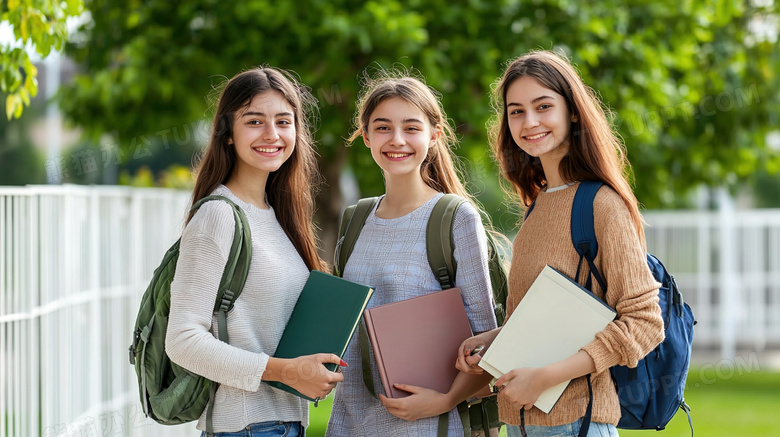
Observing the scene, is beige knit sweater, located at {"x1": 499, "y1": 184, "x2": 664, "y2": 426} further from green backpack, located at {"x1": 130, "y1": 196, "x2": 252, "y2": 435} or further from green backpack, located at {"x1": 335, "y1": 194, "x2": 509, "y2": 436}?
green backpack, located at {"x1": 130, "y1": 196, "x2": 252, "y2": 435}

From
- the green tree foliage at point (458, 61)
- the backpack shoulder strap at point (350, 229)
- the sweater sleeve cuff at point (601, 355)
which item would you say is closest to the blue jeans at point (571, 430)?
the sweater sleeve cuff at point (601, 355)

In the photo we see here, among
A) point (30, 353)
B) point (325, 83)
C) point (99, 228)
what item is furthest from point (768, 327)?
point (30, 353)

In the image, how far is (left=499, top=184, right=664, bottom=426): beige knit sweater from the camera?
222cm

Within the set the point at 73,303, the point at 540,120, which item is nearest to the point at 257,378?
the point at 540,120

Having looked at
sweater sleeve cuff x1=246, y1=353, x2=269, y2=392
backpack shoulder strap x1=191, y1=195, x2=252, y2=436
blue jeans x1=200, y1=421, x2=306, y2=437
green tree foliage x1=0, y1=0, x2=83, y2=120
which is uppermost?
green tree foliage x1=0, y1=0, x2=83, y2=120

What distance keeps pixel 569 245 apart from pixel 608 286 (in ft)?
0.54

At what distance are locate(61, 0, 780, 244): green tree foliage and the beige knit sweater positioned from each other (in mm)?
Result: 3732

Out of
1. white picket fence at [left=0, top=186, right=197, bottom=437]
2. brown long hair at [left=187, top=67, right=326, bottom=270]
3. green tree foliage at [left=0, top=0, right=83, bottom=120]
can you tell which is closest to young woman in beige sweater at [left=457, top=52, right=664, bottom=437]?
brown long hair at [left=187, top=67, right=326, bottom=270]

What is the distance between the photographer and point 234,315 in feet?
8.13

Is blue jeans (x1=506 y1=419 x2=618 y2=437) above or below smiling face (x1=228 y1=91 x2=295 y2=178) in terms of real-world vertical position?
below

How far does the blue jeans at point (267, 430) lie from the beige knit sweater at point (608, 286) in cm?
65

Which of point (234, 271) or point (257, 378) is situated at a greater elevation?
point (234, 271)

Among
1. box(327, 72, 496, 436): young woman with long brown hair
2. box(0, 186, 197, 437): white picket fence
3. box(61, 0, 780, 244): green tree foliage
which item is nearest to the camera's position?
box(327, 72, 496, 436): young woman with long brown hair

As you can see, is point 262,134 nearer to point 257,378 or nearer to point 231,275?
point 231,275
